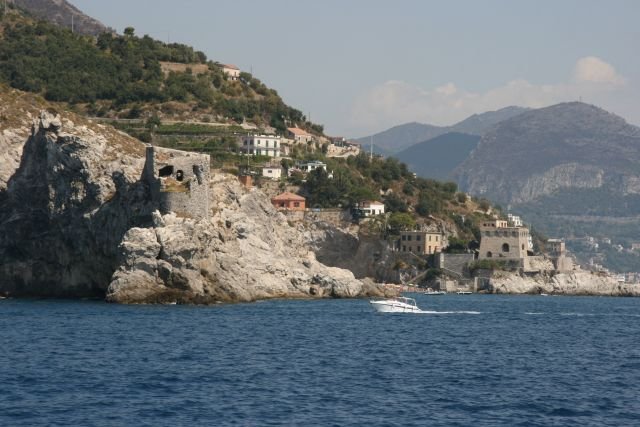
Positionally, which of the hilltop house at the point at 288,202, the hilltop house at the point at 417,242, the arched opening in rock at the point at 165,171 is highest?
the hilltop house at the point at 288,202

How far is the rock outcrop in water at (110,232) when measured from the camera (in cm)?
7712

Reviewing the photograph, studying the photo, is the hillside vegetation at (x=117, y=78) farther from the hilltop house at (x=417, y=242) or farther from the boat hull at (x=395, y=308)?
the boat hull at (x=395, y=308)

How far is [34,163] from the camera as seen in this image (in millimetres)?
89500

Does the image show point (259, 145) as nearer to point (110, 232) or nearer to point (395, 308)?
point (110, 232)

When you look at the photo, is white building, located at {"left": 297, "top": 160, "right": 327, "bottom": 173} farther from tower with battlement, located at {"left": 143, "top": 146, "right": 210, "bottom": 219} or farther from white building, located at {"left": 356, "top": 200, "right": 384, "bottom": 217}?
tower with battlement, located at {"left": 143, "top": 146, "right": 210, "bottom": 219}

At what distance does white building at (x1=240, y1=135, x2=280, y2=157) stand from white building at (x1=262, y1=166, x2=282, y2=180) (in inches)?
147

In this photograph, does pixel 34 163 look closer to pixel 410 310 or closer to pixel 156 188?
pixel 156 188

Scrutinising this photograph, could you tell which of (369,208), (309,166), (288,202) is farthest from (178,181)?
(309,166)

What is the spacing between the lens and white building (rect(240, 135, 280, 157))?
14250 cm

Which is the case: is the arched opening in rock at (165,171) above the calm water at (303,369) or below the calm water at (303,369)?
above

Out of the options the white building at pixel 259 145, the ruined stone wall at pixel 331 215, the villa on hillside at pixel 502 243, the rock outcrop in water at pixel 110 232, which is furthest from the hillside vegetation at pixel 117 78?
the rock outcrop in water at pixel 110 232

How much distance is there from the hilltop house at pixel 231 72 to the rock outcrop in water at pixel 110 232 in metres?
69.7

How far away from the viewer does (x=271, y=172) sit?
454ft

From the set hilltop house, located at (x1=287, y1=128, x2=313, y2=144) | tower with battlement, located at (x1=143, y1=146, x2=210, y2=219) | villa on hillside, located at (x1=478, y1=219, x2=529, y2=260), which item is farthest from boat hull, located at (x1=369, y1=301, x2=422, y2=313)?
hilltop house, located at (x1=287, y1=128, x2=313, y2=144)
